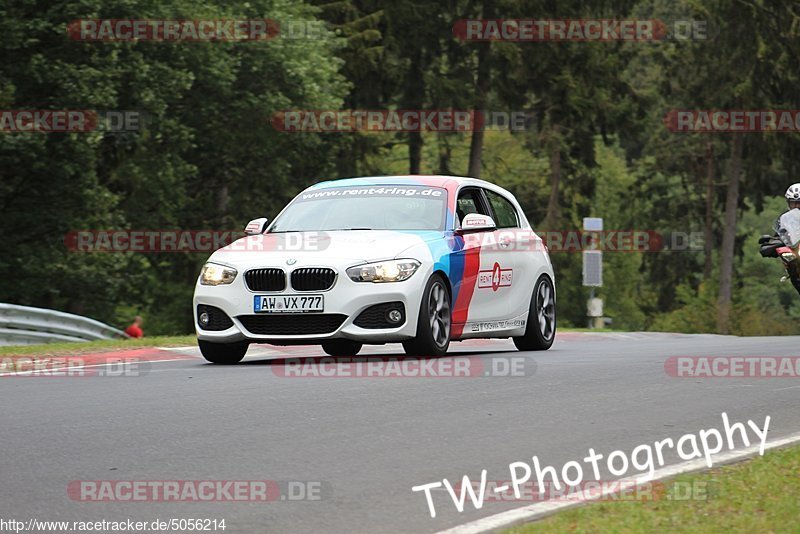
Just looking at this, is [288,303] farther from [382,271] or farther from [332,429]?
[332,429]

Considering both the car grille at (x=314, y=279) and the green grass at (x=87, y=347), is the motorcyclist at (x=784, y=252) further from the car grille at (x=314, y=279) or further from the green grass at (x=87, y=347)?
the green grass at (x=87, y=347)

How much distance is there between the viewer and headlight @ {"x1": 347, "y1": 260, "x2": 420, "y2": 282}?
1384 centimetres

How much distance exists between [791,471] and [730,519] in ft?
4.75

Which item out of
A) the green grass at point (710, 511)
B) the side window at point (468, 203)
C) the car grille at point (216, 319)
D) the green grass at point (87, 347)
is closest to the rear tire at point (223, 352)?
the car grille at point (216, 319)

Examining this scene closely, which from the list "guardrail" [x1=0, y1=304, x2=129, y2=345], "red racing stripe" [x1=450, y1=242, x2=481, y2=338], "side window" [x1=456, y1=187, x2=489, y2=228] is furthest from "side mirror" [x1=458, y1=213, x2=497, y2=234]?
"guardrail" [x1=0, y1=304, x2=129, y2=345]

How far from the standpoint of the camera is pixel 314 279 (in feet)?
45.4

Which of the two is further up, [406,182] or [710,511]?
[406,182]

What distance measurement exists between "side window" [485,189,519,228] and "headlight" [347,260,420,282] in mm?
3097

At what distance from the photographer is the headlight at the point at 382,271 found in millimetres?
13836

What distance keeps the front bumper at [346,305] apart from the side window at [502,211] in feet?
9.95

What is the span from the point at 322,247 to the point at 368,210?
132 cm

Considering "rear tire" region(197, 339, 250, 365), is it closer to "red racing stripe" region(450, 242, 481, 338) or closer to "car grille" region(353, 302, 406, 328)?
"car grille" region(353, 302, 406, 328)

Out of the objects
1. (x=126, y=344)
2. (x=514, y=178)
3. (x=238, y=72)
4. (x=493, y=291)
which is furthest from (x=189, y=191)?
(x=493, y=291)

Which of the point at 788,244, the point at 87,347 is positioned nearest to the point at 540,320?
the point at 788,244
